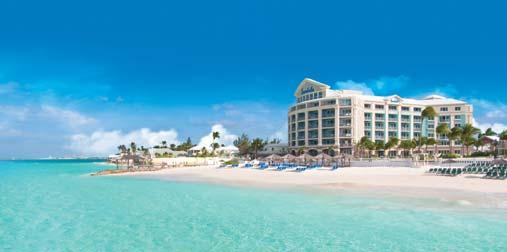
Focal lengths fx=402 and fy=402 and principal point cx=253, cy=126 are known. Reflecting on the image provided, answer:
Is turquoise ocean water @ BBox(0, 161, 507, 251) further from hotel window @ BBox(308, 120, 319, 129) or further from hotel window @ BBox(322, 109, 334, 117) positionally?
hotel window @ BBox(308, 120, 319, 129)

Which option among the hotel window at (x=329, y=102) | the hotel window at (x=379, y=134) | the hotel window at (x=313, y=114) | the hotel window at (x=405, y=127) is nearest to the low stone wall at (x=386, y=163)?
the hotel window at (x=329, y=102)

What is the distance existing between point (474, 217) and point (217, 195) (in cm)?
1750

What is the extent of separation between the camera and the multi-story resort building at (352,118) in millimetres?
86000

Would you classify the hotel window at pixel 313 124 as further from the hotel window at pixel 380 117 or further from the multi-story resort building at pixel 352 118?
the hotel window at pixel 380 117

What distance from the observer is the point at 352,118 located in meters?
85.1

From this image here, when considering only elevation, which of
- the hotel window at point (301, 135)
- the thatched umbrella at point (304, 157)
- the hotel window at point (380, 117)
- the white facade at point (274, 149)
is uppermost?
the hotel window at point (380, 117)

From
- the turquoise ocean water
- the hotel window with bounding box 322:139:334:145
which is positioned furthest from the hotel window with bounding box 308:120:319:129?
the turquoise ocean water

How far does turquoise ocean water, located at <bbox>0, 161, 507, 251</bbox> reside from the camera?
49.3 ft

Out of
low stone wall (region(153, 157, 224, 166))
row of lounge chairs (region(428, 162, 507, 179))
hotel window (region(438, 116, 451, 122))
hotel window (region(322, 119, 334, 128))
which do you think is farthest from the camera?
hotel window (region(438, 116, 451, 122))

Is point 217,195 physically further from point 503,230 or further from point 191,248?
point 503,230

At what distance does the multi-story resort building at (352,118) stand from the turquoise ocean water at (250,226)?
198 ft

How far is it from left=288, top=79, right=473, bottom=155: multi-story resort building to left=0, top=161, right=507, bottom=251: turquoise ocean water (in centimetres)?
6030

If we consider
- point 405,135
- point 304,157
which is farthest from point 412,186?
point 405,135

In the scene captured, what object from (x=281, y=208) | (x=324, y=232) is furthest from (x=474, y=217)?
(x=281, y=208)
